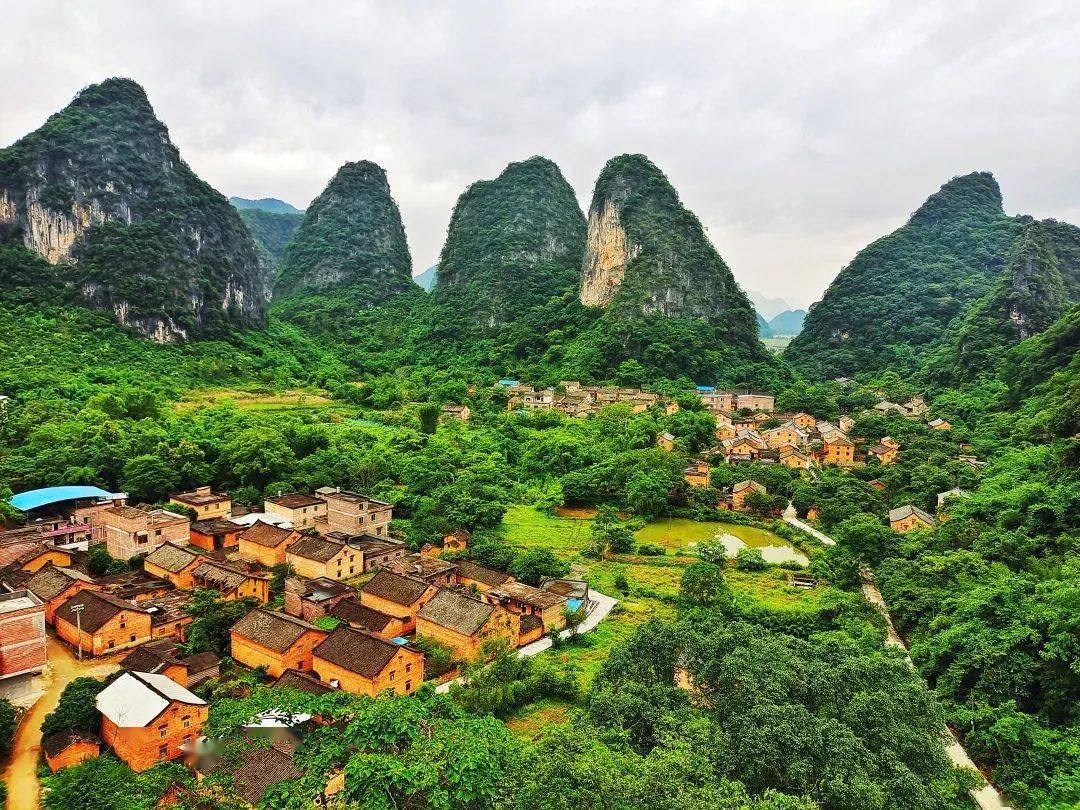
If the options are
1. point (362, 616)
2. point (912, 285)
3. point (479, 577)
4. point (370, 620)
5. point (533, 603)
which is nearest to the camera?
point (370, 620)

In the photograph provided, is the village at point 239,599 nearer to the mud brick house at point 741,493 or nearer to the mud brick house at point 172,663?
the mud brick house at point 172,663

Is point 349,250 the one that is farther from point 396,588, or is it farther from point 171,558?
point 396,588

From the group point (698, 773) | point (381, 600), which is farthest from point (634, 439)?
point (698, 773)

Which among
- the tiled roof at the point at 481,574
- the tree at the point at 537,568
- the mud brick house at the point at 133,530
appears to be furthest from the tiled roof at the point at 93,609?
the tree at the point at 537,568

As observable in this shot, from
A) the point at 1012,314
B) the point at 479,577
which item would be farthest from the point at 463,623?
the point at 1012,314

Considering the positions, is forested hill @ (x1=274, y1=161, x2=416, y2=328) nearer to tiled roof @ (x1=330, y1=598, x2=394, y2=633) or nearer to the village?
the village

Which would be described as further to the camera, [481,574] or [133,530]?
[133,530]
